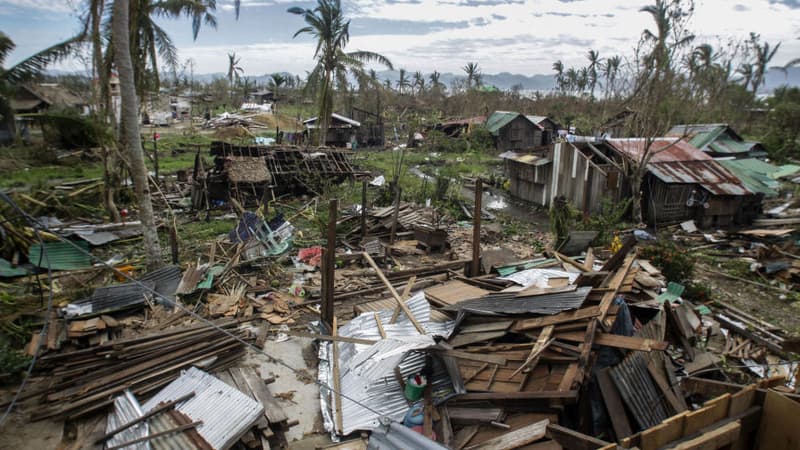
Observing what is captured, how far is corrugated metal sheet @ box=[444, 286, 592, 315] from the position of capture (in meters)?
5.93

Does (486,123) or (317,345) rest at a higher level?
(486,123)

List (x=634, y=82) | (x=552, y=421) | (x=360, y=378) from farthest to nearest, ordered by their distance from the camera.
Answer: (x=634, y=82) < (x=360, y=378) < (x=552, y=421)

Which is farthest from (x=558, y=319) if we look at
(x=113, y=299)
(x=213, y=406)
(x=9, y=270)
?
(x=9, y=270)

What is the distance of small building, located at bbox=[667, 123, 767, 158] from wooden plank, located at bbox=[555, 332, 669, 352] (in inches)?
988

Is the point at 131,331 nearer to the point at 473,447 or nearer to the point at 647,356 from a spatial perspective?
the point at 473,447

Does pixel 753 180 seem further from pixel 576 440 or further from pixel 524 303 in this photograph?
pixel 576 440

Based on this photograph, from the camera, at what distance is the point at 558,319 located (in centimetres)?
571

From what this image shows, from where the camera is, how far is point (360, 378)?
6.17 meters

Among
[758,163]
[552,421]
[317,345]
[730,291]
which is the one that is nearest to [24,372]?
[317,345]

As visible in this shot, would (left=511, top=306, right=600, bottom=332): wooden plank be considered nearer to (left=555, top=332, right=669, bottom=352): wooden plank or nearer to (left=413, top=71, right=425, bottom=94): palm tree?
(left=555, top=332, right=669, bottom=352): wooden plank

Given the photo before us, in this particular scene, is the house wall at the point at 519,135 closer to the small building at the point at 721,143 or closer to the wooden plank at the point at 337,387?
the small building at the point at 721,143

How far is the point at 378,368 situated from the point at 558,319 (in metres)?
2.42

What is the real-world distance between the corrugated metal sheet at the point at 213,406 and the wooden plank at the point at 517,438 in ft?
8.65

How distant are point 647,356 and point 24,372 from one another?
883 cm
